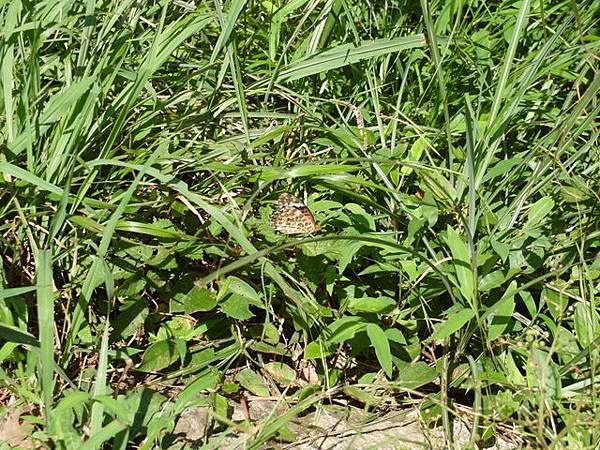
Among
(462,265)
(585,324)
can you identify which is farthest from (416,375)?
(585,324)

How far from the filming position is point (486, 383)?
2.03 meters

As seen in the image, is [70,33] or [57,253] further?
[70,33]

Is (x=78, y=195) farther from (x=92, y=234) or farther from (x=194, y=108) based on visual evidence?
(x=194, y=108)

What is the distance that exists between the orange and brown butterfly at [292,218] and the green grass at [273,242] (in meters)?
0.03

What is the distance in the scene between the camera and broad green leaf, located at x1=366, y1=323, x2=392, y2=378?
1.93m

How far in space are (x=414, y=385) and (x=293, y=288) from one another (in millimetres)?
361

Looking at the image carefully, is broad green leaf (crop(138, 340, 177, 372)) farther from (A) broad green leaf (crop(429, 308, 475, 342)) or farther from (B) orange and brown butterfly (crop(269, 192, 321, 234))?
(A) broad green leaf (crop(429, 308, 475, 342))

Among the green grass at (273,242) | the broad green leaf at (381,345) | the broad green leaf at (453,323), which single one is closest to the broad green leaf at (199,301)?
the green grass at (273,242)

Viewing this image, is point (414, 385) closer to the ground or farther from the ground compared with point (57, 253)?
closer to the ground

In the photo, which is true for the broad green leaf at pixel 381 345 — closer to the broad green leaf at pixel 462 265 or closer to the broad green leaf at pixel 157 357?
the broad green leaf at pixel 462 265

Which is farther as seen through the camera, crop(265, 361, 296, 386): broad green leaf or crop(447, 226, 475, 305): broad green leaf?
crop(265, 361, 296, 386): broad green leaf

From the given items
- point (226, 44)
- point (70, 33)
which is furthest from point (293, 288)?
point (70, 33)

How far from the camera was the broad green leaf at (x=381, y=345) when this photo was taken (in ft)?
6.33

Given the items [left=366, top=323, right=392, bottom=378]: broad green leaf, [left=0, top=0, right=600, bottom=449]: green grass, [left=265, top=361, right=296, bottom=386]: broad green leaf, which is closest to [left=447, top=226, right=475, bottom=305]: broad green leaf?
[left=0, top=0, right=600, bottom=449]: green grass
